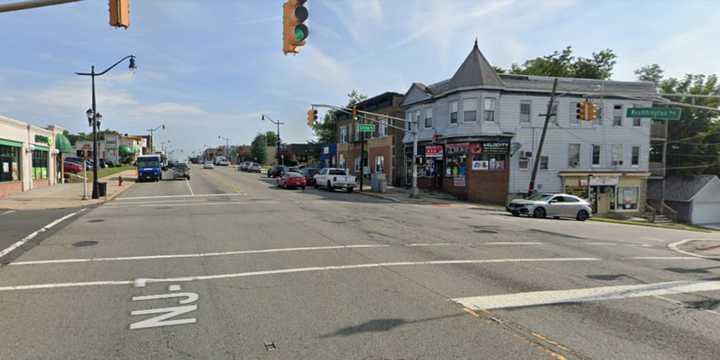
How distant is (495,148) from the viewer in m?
31.9

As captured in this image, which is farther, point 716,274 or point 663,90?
point 663,90

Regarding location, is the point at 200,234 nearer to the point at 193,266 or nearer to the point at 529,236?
the point at 193,266

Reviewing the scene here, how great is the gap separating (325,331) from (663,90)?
57813mm

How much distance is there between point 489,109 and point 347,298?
27788mm

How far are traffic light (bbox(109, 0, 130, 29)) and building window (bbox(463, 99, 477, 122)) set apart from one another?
26383 mm

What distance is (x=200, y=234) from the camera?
43.0 ft

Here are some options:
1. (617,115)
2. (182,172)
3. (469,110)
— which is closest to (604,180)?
(617,115)

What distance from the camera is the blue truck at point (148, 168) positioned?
140ft

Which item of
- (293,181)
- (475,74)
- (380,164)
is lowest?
(293,181)

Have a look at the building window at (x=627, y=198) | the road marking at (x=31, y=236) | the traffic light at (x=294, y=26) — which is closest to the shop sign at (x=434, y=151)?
the building window at (x=627, y=198)

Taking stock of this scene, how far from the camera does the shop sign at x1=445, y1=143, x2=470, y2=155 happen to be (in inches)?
1286

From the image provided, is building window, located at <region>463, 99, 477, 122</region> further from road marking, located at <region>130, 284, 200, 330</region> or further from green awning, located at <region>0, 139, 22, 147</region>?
green awning, located at <region>0, 139, 22, 147</region>

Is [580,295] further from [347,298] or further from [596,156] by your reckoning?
[596,156]

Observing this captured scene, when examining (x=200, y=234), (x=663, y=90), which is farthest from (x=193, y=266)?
(x=663, y=90)
